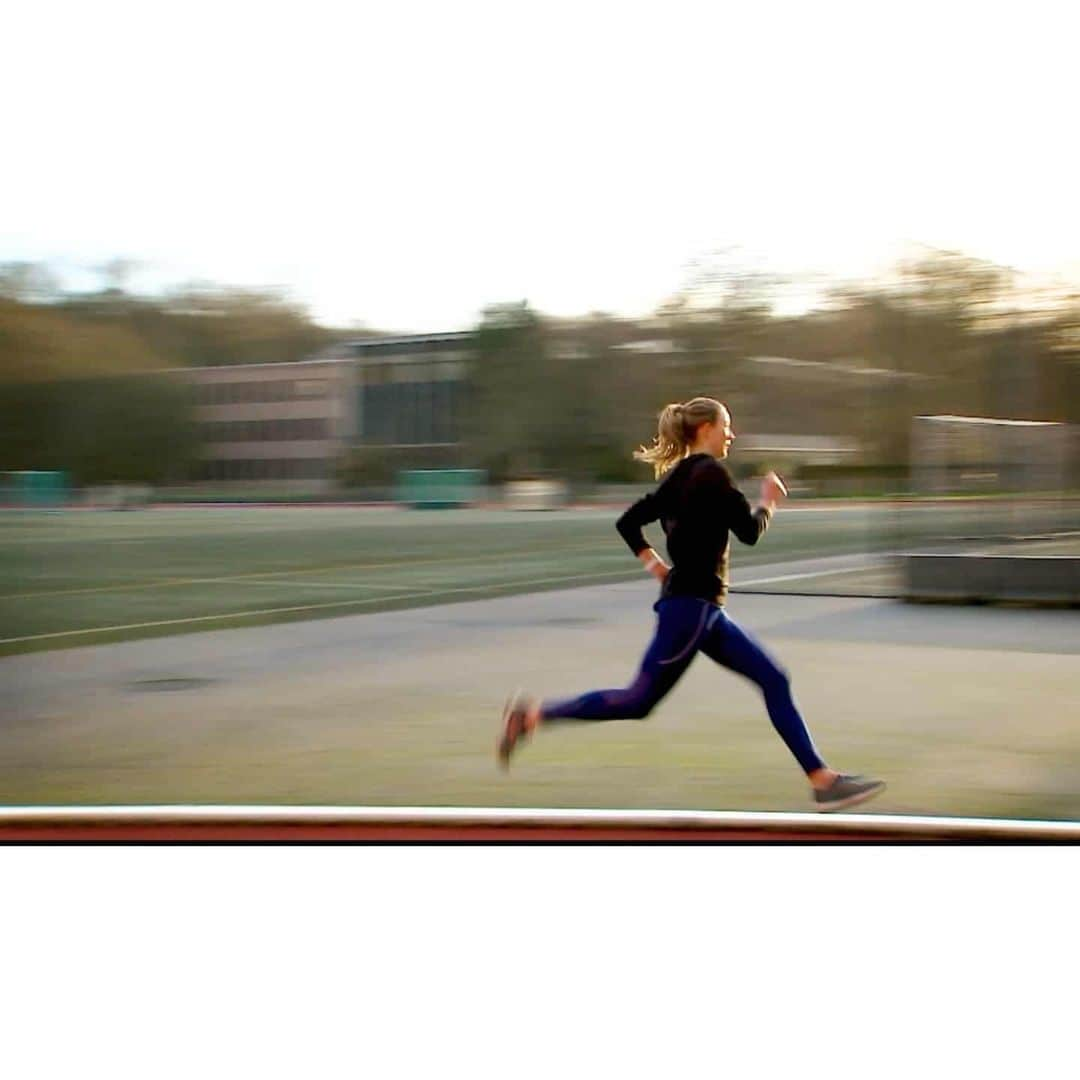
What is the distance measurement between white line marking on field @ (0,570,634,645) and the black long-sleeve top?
240 inches

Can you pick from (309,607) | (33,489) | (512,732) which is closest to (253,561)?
(309,607)

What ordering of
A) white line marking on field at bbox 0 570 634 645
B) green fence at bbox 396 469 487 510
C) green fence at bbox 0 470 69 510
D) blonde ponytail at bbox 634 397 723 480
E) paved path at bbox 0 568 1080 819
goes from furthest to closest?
white line marking on field at bbox 0 570 634 645
green fence at bbox 396 469 487 510
green fence at bbox 0 470 69 510
paved path at bbox 0 568 1080 819
blonde ponytail at bbox 634 397 723 480

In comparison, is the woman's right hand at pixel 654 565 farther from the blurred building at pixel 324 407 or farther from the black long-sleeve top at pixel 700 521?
the blurred building at pixel 324 407

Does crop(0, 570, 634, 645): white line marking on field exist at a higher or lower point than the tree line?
lower

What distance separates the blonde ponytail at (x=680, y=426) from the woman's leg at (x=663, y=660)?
1.81 feet

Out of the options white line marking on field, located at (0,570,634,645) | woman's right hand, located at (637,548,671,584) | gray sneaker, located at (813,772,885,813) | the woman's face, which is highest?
the woman's face

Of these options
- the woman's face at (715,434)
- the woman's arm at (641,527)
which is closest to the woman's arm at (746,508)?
the woman's face at (715,434)

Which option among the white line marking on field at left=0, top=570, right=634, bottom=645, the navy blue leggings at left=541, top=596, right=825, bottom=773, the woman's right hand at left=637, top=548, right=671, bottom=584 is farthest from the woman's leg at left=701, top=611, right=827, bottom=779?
the white line marking on field at left=0, top=570, right=634, bottom=645

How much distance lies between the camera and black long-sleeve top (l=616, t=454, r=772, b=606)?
5.88 metres

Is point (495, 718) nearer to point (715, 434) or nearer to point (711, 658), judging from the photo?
point (711, 658)

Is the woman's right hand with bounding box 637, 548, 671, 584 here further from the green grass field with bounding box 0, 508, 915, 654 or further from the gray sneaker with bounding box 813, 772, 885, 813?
the green grass field with bounding box 0, 508, 915, 654

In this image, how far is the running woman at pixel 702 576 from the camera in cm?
591

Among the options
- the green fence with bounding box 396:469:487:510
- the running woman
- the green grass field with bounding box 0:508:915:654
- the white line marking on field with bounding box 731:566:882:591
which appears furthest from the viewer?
the white line marking on field with bounding box 731:566:882:591
